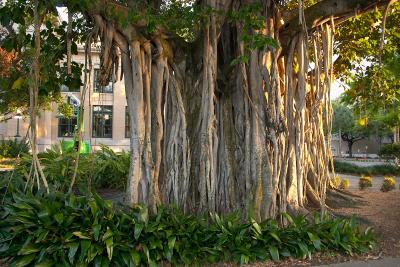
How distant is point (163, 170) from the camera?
305 inches

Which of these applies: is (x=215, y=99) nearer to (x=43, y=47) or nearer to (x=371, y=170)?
(x=43, y=47)

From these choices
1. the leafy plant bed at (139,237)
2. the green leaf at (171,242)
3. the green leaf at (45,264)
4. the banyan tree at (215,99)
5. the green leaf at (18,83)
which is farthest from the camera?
the green leaf at (18,83)

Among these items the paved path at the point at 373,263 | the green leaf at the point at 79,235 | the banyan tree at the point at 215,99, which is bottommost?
the paved path at the point at 373,263

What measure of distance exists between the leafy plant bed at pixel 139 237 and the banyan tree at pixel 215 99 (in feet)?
2.50

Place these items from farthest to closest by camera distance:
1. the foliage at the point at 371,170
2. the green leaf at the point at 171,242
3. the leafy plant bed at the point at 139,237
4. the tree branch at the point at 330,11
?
1. the foliage at the point at 371,170
2. the tree branch at the point at 330,11
3. the green leaf at the point at 171,242
4. the leafy plant bed at the point at 139,237

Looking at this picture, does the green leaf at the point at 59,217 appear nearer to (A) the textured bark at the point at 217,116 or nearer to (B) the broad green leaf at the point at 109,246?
(B) the broad green leaf at the point at 109,246

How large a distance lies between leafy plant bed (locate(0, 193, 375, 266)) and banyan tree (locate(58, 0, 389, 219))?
30.0 inches

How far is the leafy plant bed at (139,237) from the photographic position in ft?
18.5

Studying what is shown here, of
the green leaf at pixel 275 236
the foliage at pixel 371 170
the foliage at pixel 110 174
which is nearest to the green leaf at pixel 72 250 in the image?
the green leaf at pixel 275 236

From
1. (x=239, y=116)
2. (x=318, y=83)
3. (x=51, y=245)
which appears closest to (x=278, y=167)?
(x=239, y=116)

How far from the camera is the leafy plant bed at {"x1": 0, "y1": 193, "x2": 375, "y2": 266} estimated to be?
5652 mm

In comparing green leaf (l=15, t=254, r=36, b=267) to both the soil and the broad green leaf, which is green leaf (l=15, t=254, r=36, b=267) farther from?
the soil

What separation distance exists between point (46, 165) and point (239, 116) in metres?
6.16

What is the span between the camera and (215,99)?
26.4 feet
